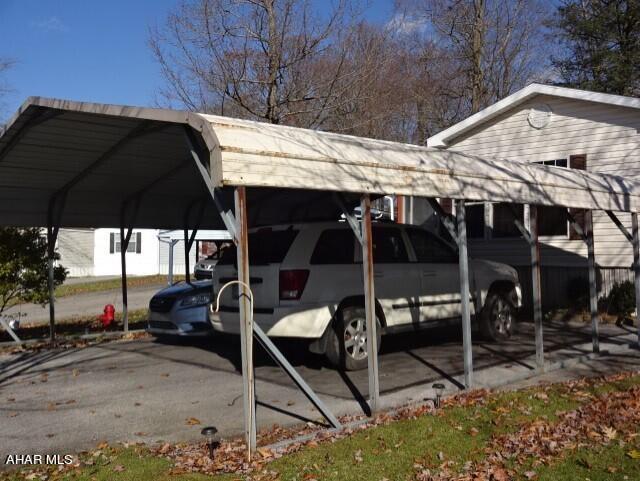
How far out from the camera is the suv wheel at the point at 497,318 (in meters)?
10.1

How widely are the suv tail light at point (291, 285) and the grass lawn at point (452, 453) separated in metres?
2.05

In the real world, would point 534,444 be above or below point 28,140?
below

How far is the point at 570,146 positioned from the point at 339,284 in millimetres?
8307

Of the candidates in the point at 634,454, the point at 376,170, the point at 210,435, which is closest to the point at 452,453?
the point at 634,454

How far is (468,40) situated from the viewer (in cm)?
2878

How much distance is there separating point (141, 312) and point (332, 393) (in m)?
12.4

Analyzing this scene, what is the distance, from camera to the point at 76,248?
4044 centimetres

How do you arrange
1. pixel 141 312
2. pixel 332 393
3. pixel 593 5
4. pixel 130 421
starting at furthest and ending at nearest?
pixel 593 5 < pixel 141 312 < pixel 332 393 < pixel 130 421

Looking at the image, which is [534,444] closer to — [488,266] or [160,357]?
[488,266]

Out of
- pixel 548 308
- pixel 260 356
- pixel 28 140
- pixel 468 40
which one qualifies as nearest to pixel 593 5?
pixel 468 40

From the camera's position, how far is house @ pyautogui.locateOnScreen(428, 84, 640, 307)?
43.1 feet

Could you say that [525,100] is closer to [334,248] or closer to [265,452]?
[334,248]

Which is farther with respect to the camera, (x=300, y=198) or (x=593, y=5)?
(x=593, y=5)

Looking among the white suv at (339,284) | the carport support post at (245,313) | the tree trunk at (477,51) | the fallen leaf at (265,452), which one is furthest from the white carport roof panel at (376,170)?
the tree trunk at (477,51)
